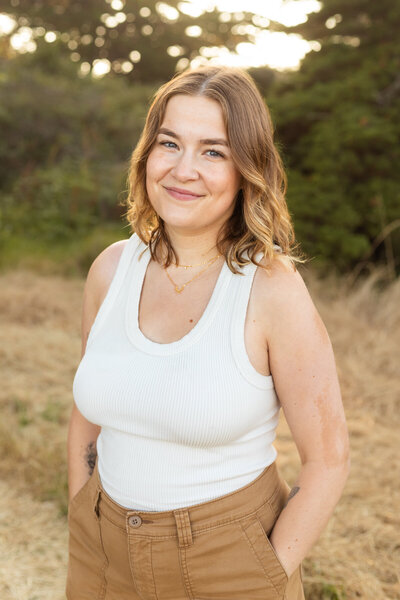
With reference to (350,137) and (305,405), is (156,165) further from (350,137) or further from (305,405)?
(350,137)

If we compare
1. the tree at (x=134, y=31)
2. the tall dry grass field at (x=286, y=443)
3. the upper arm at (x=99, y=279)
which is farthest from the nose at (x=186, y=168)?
the tree at (x=134, y=31)

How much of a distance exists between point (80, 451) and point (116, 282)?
57 cm

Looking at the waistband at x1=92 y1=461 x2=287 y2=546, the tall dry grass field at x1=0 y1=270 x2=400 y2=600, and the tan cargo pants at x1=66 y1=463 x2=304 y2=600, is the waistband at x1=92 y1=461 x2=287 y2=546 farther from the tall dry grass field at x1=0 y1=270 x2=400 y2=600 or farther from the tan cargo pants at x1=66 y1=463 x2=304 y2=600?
the tall dry grass field at x1=0 y1=270 x2=400 y2=600

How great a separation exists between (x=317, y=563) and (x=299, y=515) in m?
1.17

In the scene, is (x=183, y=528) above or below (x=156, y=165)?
below

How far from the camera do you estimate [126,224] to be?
5926 millimetres

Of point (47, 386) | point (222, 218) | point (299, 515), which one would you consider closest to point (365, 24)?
point (47, 386)

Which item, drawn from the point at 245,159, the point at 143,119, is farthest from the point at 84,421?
the point at 143,119

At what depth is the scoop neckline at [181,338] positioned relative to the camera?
1.43 meters

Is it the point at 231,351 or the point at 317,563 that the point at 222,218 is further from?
the point at 317,563

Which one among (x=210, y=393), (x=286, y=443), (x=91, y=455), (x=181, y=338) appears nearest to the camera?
(x=210, y=393)

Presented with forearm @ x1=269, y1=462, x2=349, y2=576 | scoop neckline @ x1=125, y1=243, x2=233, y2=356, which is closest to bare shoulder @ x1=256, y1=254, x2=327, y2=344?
scoop neckline @ x1=125, y1=243, x2=233, y2=356

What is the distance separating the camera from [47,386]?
452cm

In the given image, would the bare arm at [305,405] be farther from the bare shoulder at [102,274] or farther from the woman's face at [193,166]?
the bare shoulder at [102,274]
